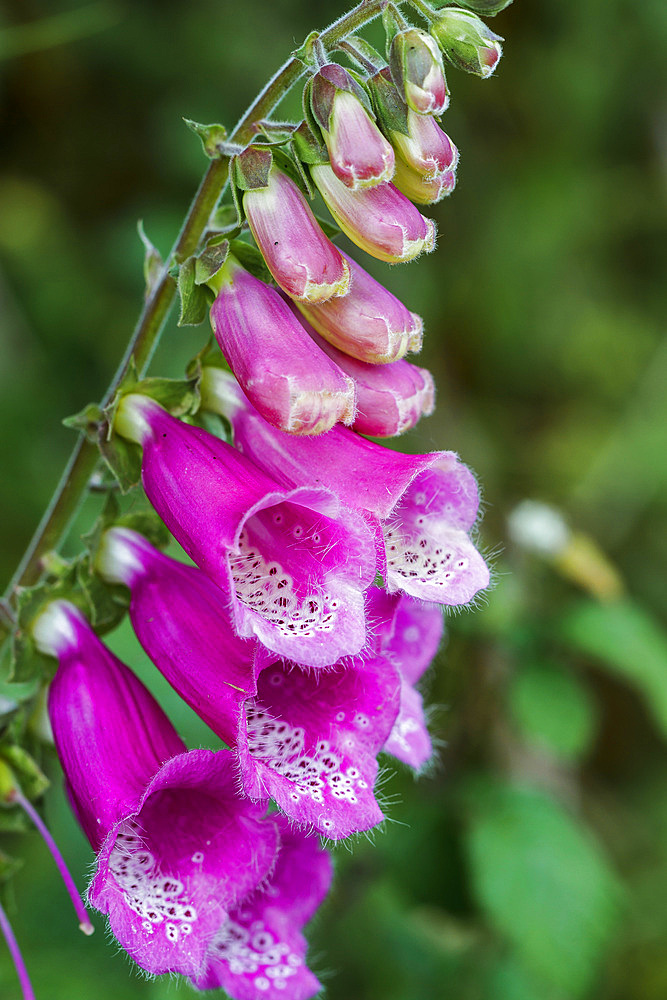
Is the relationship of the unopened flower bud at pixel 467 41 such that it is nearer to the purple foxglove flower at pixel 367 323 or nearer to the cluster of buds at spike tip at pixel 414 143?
the cluster of buds at spike tip at pixel 414 143

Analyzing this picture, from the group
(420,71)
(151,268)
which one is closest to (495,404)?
(151,268)

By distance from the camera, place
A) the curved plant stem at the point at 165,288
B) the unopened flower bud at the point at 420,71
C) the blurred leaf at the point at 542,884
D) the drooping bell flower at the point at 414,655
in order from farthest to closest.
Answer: the blurred leaf at the point at 542,884 < the drooping bell flower at the point at 414,655 < the curved plant stem at the point at 165,288 < the unopened flower bud at the point at 420,71

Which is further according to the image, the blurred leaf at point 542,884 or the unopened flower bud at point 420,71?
the blurred leaf at point 542,884

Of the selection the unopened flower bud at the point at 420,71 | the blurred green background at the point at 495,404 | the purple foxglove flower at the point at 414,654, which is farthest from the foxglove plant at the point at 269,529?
the blurred green background at the point at 495,404

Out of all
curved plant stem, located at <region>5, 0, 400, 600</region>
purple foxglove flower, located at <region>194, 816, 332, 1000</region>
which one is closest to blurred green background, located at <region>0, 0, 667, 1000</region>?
purple foxglove flower, located at <region>194, 816, 332, 1000</region>

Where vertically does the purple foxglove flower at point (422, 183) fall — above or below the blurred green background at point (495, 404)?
above

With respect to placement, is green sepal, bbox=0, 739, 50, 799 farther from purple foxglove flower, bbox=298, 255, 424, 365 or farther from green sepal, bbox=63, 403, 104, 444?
purple foxglove flower, bbox=298, 255, 424, 365
